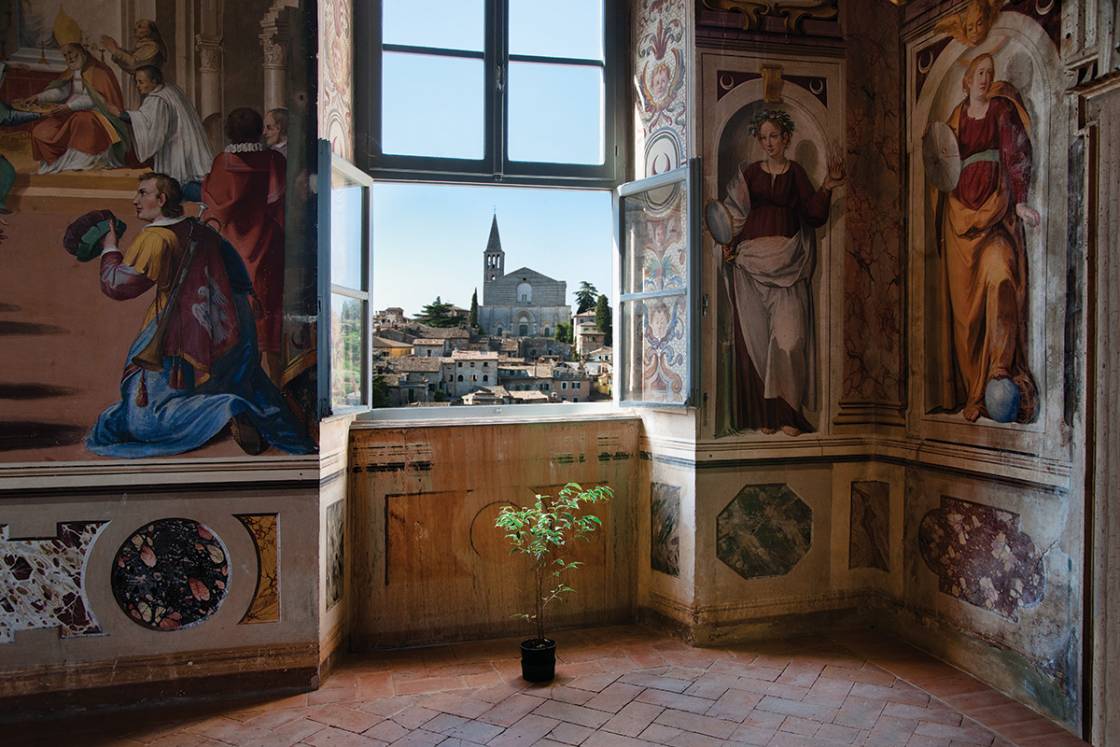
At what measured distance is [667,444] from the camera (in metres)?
4.20

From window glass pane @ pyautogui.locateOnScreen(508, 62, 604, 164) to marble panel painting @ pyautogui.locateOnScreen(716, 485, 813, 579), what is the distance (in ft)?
6.69

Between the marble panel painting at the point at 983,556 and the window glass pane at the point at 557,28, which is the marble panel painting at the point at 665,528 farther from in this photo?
the window glass pane at the point at 557,28

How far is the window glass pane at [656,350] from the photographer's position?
4074 mm

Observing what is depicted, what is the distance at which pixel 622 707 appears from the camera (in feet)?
10.9

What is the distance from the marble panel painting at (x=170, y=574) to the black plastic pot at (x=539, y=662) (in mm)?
1355

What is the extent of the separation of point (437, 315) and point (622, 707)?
2.17 m

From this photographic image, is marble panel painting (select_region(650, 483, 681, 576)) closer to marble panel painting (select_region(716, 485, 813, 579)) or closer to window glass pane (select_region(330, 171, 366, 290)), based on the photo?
marble panel painting (select_region(716, 485, 813, 579))

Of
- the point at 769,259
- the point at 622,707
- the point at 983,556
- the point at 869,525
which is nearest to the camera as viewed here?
the point at 622,707

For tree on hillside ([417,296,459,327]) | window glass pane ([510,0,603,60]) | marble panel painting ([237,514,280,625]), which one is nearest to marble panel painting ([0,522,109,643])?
marble panel painting ([237,514,280,625])

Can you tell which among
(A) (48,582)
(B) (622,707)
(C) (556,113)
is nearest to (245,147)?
(C) (556,113)

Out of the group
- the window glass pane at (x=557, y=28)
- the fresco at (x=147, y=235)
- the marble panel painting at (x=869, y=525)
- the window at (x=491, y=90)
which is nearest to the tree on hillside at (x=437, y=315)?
the window at (x=491, y=90)

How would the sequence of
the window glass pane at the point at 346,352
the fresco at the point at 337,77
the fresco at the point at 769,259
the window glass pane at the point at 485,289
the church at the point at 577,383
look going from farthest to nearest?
the window glass pane at the point at 485,289 < the fresco at the point at 769,259 < the window glass pane at the point at 346,352 < the fresco at the point at 337,77 < the church at the point at 577,383

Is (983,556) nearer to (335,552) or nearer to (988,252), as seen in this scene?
(988,252)

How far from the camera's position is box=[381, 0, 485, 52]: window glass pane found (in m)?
4.20
